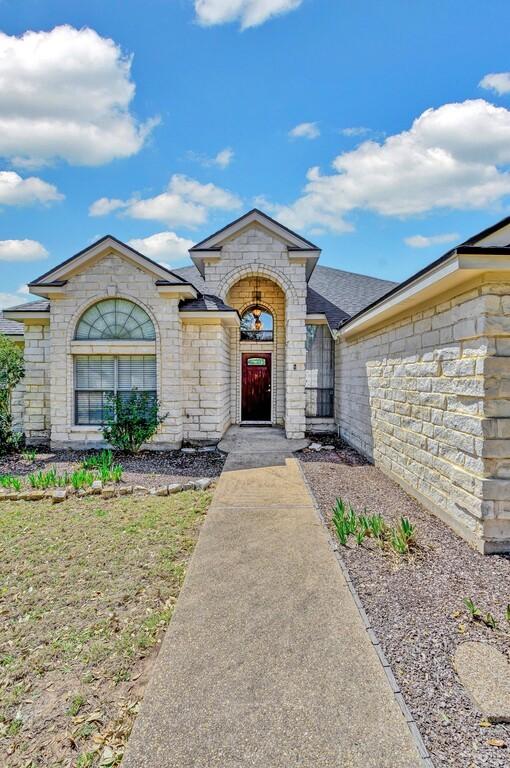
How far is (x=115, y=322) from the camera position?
948 centimetres

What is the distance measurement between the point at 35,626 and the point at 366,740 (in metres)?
2.51

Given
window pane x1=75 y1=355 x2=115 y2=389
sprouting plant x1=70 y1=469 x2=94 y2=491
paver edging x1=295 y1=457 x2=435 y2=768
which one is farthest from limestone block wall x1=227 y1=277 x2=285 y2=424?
paver edging x1=295 y1=457 x2=435 y2=768

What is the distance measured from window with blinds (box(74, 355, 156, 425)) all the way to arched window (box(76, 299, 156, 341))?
52cm

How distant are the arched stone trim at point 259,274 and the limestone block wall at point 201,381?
1.55 meters

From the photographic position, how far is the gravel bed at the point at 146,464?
286 inches

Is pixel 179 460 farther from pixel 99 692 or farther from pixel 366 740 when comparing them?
pixel 366 740

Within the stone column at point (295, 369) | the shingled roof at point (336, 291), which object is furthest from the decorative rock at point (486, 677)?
the shingled roof at point (336, 291)

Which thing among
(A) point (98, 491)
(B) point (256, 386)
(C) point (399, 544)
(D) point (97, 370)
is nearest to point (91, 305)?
(D) point (97, 370)

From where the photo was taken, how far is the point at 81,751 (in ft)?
6.43

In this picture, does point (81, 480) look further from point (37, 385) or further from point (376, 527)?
point (37, 385)

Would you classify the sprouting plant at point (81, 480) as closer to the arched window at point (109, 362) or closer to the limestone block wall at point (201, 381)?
the arched window at point (109, 362)

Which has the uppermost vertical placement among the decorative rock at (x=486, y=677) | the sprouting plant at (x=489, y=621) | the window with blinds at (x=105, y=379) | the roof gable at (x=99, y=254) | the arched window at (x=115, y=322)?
the roof gable at (x=99, y=254)

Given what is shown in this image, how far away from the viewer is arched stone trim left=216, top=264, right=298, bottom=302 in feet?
34.8

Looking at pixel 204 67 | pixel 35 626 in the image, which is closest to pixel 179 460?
pixel 35 626
